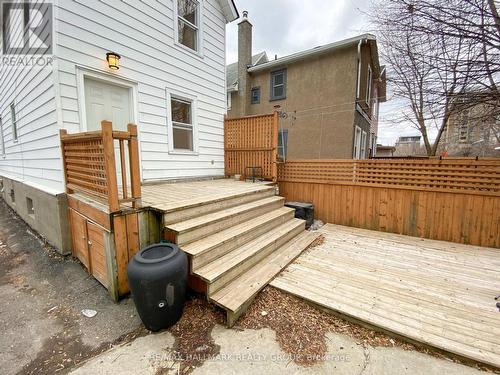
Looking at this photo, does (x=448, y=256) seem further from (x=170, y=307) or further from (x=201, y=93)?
(x=201, y=93)

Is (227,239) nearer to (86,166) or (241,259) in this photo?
(241,259)

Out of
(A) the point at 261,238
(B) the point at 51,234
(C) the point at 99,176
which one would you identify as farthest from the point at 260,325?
(B) the point at 51,234

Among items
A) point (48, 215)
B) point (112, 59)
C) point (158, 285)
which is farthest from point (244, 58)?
point (158, 285)

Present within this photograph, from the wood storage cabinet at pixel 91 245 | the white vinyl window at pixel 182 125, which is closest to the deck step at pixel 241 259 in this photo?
the wood storage cabinet at pixel 91 245

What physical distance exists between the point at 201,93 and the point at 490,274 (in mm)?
6790

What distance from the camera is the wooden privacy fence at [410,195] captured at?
13.7 ft

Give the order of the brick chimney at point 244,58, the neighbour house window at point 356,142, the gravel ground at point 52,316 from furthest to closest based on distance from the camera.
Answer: the brick chimney at point 244,58, the neighbour house window at point 356,142, the gravel ground at point 52,316

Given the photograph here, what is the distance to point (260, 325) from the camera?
91.9 inches

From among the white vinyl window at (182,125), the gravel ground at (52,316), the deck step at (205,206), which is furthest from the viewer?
the white vinyl window at (182,125)

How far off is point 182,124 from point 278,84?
660 cm

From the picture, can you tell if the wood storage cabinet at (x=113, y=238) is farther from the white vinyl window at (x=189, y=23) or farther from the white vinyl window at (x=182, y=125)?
the white vinyl window at (x=189, y=23)

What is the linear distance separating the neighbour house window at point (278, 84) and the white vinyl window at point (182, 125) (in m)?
5.86

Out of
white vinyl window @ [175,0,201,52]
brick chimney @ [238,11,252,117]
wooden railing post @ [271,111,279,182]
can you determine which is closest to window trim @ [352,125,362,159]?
wooden railing post @ [271,111,279,182]

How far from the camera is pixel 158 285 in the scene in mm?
2088
